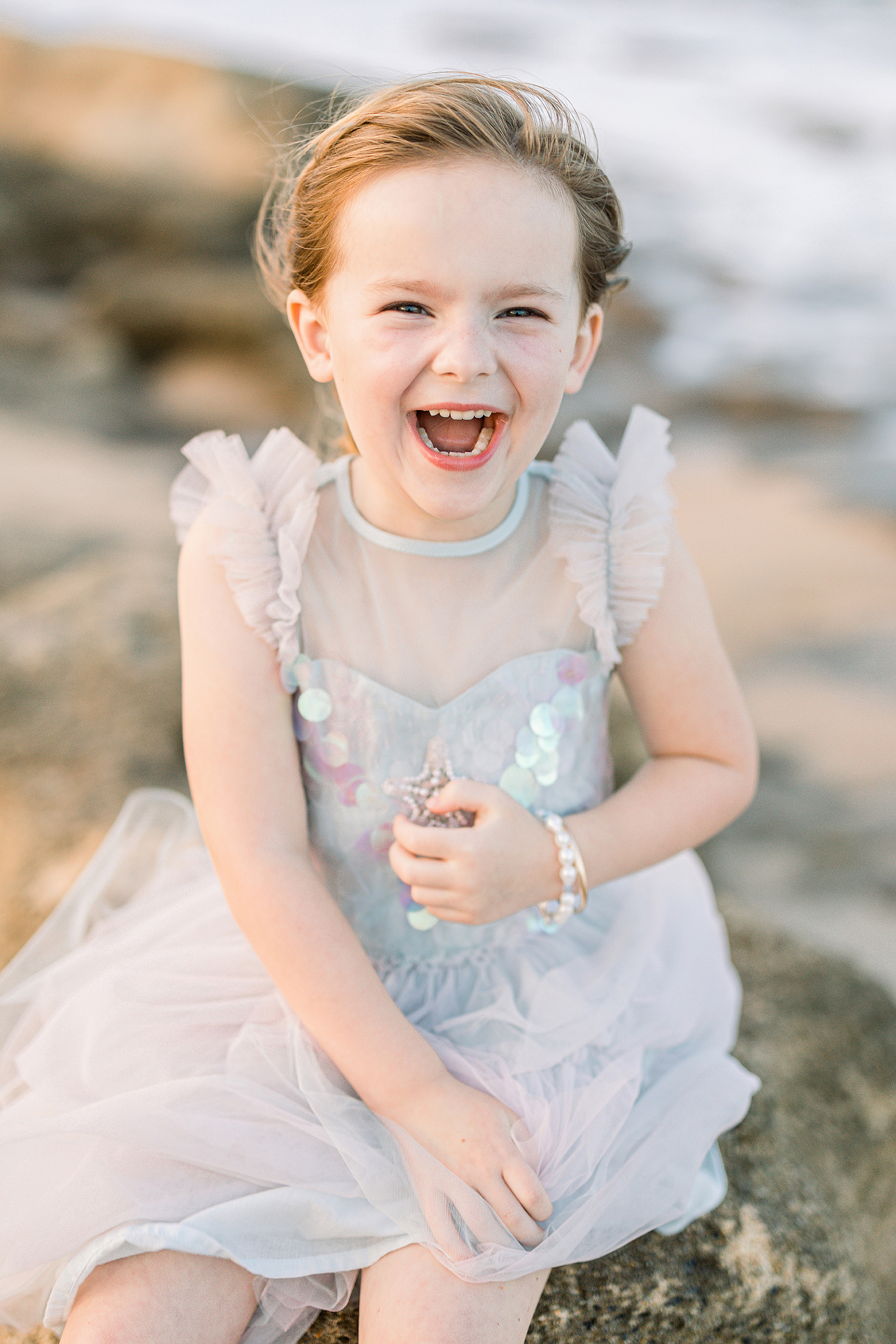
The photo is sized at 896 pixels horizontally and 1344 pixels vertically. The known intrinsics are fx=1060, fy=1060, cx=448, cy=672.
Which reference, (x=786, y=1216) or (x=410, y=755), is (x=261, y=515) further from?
(x=786, y=1216)

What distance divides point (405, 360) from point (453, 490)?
0.13 meters

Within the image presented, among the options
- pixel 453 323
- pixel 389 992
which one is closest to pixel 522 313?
pixel 453 323

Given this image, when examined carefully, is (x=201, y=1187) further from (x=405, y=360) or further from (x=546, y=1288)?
(x=405, y=360)

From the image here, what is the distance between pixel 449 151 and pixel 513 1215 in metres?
0.99

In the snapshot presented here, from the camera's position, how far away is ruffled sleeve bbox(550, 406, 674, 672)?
117 centimetres

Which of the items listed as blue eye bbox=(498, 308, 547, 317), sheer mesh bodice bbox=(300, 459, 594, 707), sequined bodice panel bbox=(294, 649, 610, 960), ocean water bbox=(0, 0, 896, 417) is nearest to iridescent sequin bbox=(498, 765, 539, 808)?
sequined bodice panel bbox=(294, 649, 610, 960)

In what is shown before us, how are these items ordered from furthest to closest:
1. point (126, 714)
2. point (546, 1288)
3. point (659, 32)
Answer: point (659, 32), point (126, 714), point (546, 1288)

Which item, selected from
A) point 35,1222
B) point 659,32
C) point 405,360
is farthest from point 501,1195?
point 659,32

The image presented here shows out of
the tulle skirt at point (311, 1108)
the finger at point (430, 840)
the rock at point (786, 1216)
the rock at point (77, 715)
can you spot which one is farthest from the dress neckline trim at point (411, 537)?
the rock at point (77, 715)

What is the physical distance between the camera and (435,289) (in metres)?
0.98

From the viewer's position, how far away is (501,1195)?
0.99 metres

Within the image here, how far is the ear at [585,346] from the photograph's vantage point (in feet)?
3.78

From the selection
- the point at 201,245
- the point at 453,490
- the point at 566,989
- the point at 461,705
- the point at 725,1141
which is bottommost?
the point at 725,1141

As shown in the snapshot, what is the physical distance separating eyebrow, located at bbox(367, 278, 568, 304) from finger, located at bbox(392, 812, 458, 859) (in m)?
0.52
